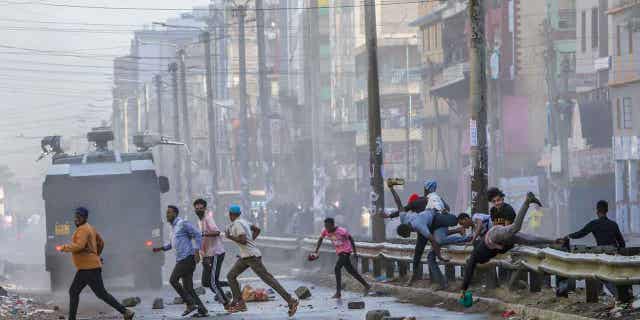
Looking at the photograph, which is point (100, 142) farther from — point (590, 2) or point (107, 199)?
point (590, 2)

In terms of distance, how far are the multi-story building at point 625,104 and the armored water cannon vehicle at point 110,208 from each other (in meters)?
31.7

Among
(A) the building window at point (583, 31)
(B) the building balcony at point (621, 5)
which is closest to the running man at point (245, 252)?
(B) the building balcony at point (621, 5)

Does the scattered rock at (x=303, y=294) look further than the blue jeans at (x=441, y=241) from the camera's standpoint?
Yes

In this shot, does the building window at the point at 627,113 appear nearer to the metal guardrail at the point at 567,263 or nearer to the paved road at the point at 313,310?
the paved road at the point at 313,310

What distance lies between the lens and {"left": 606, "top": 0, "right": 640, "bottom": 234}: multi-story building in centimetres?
5934

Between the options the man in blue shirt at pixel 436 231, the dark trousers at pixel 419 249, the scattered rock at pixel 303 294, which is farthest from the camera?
the scattered rock at pixel 303 294

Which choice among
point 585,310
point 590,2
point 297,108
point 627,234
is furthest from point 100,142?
point 297,108

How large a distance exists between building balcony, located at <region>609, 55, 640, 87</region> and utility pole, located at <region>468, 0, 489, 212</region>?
3704 centimetres

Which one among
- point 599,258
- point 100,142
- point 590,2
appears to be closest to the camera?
point 599,258

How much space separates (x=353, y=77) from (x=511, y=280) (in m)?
82.0

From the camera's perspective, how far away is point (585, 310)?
15469 mm

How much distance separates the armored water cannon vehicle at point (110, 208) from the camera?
30391 millimetres

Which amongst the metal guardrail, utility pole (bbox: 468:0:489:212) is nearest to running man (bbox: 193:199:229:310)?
the metal guardrail

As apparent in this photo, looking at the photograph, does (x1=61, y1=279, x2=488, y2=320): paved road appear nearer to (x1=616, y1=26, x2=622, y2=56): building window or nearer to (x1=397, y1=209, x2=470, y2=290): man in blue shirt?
(x1=397, y1=209, x2=470, y2=290): man in blue shirt
